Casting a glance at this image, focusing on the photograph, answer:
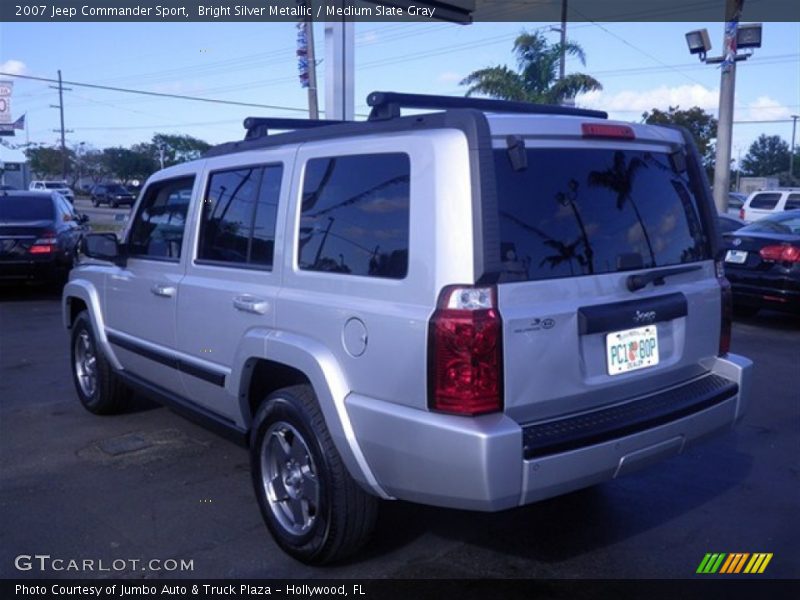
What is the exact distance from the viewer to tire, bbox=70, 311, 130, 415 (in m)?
5.95

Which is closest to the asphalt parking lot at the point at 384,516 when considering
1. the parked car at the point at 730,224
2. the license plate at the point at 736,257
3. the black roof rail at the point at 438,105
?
the black roof rail at the point at 438,105

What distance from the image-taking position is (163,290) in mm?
4832

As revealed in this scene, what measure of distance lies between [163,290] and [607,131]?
278 cm

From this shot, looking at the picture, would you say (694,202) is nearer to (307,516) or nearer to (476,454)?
(476,454)

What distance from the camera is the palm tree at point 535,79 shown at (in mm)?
21266

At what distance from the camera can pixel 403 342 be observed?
3127mm

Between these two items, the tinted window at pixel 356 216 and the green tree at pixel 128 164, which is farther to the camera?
the green tree at pixel 128 164

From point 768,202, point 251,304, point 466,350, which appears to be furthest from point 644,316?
point 768,202

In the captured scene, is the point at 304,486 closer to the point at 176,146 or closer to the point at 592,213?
the point at 592,213

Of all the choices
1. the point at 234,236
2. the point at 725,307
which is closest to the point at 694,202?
the point at 725,307

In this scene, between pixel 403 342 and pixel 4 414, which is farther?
pixel 4 414

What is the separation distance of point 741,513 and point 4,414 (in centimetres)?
532

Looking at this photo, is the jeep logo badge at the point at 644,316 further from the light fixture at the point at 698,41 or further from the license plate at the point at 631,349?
the light fixture at the point at 698,41

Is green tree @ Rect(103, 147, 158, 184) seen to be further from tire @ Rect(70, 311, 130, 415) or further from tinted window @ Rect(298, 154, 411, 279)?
tinted window @ Rect(298, 154, 411, 279)
